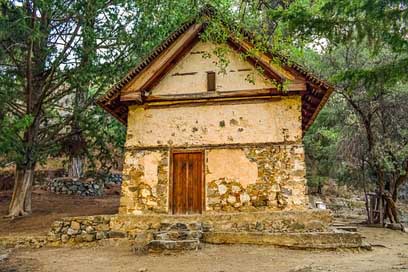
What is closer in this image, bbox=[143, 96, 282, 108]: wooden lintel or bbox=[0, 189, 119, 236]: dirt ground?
bbox=[143, 96, 282, 108]: wooden lintel

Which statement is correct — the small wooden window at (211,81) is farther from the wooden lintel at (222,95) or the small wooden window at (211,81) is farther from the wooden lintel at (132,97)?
the wooden lintel at (132,97)

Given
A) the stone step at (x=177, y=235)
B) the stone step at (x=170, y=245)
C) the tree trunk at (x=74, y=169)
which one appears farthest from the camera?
the tree trunk at (x=74, y=169)

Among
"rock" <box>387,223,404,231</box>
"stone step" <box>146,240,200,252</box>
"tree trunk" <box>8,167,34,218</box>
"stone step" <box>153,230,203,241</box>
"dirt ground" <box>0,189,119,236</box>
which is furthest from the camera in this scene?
"rock" <box>387,223,404,231</box>

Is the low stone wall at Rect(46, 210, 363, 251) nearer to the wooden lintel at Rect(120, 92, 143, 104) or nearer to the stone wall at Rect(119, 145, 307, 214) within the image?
the stone wall at Rect(119, 145, 307, 214)

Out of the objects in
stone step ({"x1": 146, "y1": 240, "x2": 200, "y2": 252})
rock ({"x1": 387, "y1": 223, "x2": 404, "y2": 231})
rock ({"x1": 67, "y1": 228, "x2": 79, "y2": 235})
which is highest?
rock ({"x1": 67, "y1": 228, "x2": 79, "y2": 235})

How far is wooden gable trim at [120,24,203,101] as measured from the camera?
490 inches

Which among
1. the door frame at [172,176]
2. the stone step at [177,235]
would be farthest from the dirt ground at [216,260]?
the door frame at [172,176]

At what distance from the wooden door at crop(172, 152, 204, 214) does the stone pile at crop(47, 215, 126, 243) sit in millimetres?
1885

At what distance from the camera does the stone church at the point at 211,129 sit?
38.2ft

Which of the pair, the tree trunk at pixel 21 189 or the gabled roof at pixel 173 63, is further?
the tree trunk at pixel 21 189

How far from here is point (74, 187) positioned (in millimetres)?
22031

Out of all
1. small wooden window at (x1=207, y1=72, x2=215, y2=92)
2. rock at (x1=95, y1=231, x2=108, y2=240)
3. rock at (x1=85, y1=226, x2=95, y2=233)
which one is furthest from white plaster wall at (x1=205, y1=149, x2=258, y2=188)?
rock at (x1=85, y1=226, x2=95, y2=233)

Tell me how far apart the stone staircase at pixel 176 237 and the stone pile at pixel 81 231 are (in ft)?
5.00

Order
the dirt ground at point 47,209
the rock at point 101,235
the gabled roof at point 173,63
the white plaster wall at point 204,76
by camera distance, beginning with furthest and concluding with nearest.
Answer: the dirt ground at point 47,209 < the white plaster wall at point 204,76 < the gabled roof at point 173,63 < the rock at point 101,235
